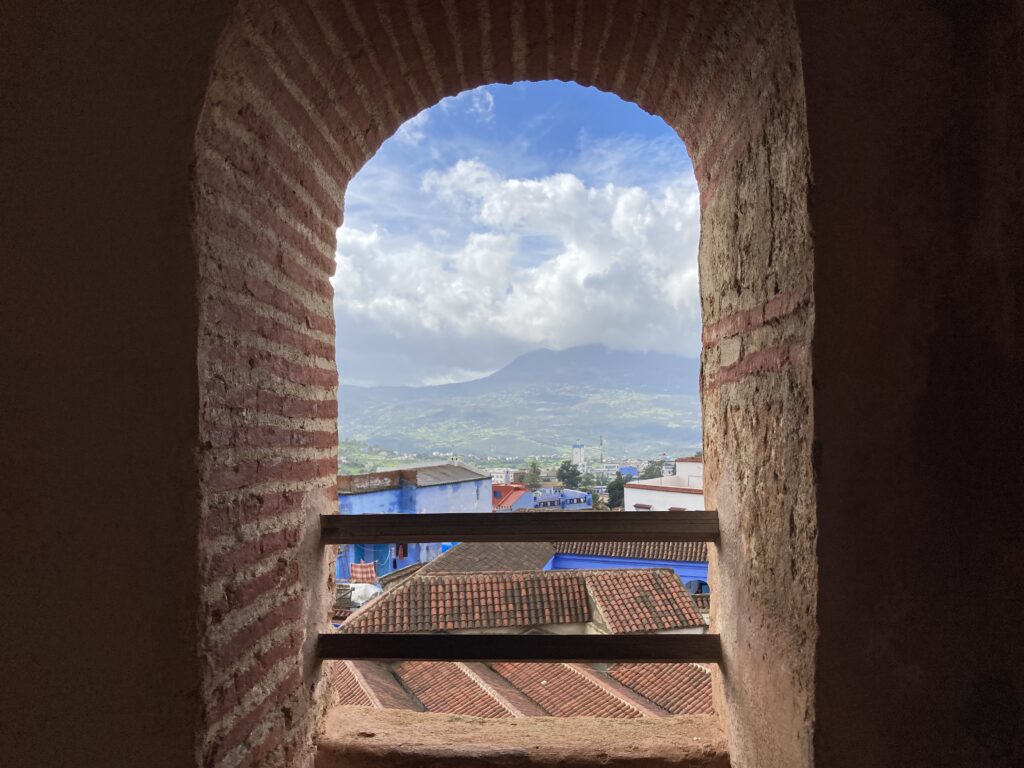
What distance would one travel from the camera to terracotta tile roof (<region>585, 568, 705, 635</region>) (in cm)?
833

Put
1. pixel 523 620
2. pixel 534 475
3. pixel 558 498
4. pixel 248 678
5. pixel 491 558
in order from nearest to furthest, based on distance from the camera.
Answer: pixel 248 678 → pixel 523 620 → pixel 491 558 → pixel 534 475 → pixel 558 498

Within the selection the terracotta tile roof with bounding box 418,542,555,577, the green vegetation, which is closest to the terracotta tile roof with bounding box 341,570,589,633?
the terracotta tile roof with bounding box 418,542,555,577

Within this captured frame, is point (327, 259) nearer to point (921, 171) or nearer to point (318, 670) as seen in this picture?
point (318, 670)

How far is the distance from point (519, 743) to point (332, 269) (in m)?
1.88

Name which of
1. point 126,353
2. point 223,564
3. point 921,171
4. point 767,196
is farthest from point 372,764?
point 921,171

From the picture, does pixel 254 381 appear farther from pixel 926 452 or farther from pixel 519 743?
pixel 926 452

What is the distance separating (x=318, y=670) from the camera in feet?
6.94

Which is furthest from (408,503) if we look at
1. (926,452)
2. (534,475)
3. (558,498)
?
(926,452)

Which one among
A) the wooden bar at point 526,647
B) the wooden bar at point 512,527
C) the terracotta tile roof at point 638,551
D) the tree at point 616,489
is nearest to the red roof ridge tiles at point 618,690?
the tree at point 616,489

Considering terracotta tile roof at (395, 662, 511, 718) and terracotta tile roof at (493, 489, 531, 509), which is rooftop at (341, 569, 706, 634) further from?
terracotta tile roof at (493, 489, 531, 509)

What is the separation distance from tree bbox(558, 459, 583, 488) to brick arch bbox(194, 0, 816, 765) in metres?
11.0

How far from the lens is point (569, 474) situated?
13.4 metres

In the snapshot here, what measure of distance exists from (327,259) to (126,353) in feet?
2.99

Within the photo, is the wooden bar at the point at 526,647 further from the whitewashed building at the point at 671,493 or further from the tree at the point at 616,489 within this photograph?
the whitewashed building at the point at 671,493
